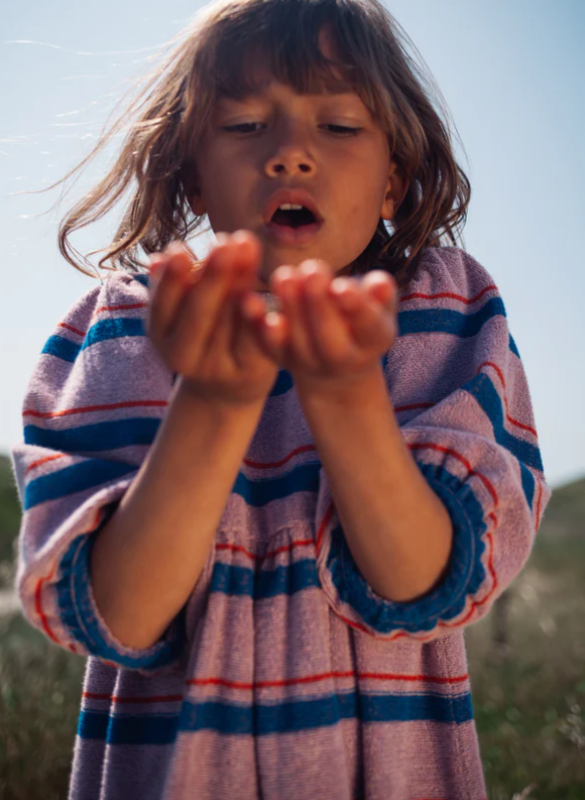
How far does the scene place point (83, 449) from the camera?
1329mm

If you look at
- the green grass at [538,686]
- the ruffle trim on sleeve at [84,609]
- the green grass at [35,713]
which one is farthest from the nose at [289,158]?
the green grass at [35,713]

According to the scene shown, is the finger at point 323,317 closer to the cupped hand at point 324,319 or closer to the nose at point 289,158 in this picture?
the cupped hand at point 324,319

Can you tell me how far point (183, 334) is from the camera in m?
0.91

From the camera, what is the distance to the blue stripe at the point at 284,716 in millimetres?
1196

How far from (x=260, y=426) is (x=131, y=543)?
40cm

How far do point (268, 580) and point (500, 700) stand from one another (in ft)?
6.17

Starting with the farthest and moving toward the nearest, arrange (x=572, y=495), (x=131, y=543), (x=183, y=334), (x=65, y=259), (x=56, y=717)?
1. (x=572, y=495)
2. (x=56, y=717)
3. (x=65, y=259)
4. (x=131, y=543)
5. (x=183, y=334)

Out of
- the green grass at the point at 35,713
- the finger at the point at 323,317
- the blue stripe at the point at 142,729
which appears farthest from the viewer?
the green grass at the point at 35,713

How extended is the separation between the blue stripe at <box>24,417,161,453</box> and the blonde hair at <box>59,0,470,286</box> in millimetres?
527

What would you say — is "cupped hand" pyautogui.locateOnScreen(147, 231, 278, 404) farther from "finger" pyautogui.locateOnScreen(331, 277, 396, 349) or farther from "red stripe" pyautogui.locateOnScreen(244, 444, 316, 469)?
"red stripe" pyautogui.locateOnScreen(244, 444, 316, 469)

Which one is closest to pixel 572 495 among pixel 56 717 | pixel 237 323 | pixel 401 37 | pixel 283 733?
pixel 56 717

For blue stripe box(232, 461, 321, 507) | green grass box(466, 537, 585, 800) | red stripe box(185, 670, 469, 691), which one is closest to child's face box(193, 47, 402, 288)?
blue stripe box(232, 461, 321, 507)

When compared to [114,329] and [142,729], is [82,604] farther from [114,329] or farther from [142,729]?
[114,329]

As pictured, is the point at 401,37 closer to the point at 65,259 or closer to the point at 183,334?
the point at 65,259
